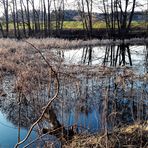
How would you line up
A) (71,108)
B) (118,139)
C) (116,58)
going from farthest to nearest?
(116,58)
(71,108)
(118,139)

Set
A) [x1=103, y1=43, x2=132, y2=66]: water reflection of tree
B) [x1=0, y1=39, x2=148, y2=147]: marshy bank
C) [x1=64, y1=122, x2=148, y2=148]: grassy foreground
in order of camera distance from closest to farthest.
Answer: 1. [x1=64, y1=122, x2=148, y2=148]: grassy foreground
2. [x1=0, y1=39, x2=148, y2=147]: marshy bank
3. [x1=103, y1=43, x2=132, y2=66]: water reflection of tree

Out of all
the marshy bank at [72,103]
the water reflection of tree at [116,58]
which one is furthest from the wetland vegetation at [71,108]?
the water reflection of tree at [116,58]

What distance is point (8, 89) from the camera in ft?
34.7

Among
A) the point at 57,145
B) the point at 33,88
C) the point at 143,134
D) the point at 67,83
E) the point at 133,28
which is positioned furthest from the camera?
the point at 133,28

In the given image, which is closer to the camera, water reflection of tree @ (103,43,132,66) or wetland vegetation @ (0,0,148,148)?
wetland vegetation @ (0,0,148,148)

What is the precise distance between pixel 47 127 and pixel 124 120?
1676 mm

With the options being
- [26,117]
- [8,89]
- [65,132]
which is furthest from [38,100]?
[8,89]

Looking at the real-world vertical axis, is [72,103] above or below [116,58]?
above

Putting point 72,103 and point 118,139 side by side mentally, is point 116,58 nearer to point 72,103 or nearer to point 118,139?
point 72,103

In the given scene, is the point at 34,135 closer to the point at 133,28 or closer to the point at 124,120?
the point at 124,120

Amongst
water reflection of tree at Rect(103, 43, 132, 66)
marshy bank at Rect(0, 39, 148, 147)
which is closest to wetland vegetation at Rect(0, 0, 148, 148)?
marshy bank at Rect(0, 39, 148, 147)

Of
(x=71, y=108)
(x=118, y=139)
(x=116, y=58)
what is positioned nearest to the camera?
(x=118, y=139)

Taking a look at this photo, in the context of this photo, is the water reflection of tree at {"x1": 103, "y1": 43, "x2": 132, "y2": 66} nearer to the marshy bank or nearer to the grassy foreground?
the marshy bank

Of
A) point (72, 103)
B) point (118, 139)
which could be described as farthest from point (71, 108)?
point (118, 139)
